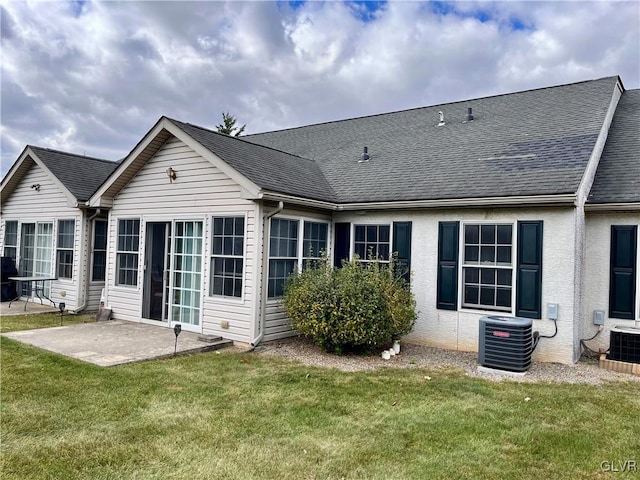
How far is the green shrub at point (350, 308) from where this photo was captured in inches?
269

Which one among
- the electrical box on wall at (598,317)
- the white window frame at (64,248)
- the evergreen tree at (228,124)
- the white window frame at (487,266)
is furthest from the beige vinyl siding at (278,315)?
the evergreen tree at (228,124)

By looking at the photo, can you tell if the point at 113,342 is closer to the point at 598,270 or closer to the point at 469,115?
the point at 598,270

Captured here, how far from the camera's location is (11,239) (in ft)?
43.7

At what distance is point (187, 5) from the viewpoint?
9.78 meters

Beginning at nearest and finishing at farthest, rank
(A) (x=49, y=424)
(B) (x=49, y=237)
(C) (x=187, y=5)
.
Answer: (A) (x=49, y=424) < (C) (x=187, y=5) < (B) (x=49, y=237)

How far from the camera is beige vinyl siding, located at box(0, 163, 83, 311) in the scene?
11.1m

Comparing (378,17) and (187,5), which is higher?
(378,17)

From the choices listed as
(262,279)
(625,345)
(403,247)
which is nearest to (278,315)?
(262,279)

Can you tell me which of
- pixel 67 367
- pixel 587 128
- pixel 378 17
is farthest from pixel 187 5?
pixel 587 128

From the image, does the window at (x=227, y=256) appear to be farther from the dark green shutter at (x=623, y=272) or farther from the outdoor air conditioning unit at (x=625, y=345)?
the dark green shutter at (x=623, y=272)

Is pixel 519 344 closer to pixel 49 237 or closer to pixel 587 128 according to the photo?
pixel 587 128

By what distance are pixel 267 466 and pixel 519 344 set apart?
433 cm

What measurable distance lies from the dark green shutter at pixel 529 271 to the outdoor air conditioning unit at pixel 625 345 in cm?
110

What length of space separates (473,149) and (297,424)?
7.11 m
